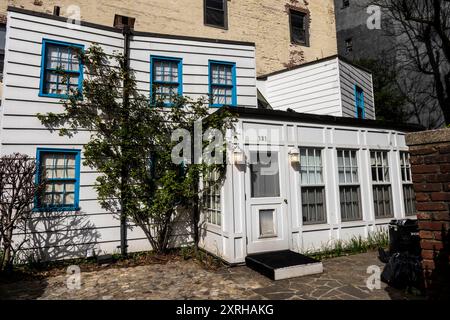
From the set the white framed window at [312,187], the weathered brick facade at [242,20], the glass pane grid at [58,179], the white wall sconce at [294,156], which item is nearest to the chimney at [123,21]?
the weathered brick facade at [242,20]

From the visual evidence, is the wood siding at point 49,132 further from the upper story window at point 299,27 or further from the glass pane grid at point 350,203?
the upper story window at point 299,27

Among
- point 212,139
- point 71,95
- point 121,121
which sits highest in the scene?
point 71,95

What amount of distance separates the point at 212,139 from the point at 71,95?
13.1ft

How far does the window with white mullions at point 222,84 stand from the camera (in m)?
8.87

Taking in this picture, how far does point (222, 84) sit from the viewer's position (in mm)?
8961

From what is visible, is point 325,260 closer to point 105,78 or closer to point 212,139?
point 212,139

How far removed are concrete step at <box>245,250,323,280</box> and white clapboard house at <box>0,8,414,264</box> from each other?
1.26ft

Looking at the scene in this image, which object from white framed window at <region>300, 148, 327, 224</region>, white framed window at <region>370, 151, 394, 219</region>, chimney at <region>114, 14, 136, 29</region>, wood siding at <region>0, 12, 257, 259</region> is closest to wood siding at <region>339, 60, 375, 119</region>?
white framed window at <region>370, 151, 394, 219</region>

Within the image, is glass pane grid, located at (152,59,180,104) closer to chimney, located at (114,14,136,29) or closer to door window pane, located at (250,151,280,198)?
→ chimney, located at (114,14,136,29)

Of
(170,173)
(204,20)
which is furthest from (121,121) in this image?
(204,20)

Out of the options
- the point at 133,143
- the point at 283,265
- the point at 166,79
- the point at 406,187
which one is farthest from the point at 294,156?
the point at 406,187

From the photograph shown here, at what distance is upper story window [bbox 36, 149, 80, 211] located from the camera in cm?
680

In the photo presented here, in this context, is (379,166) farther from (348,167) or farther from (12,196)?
(12,196)

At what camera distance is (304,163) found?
7.36 meters
